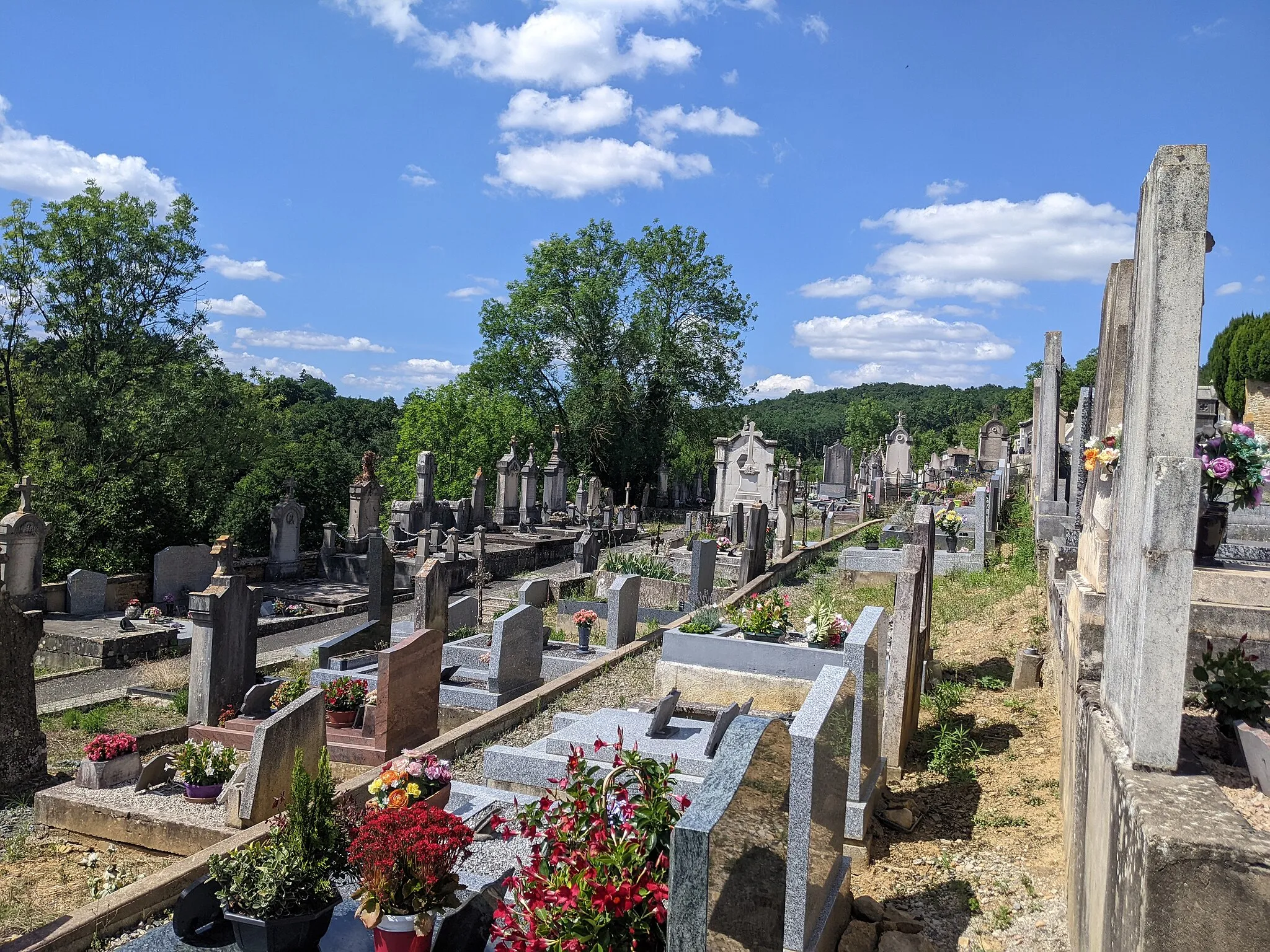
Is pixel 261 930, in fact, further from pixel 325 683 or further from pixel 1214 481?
pixel 1214 481

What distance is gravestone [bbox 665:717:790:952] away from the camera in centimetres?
289

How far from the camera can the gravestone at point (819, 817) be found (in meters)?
3.38

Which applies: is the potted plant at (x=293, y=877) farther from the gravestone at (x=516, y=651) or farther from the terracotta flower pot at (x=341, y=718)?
the gravestone at (x=516, y=651)

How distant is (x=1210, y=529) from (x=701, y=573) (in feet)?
31.7

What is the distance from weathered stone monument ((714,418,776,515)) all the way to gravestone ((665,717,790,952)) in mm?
27958

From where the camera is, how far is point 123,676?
12328mm

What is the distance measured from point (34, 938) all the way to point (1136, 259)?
21.9 feet

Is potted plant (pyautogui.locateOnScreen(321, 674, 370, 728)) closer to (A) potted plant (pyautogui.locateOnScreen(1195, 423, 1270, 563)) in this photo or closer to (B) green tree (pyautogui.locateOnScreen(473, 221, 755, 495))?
(A) potted plant (pyautogui.locateOnScreen(1195, 423, 1270, 563))

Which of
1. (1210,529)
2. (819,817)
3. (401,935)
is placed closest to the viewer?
(819,817)

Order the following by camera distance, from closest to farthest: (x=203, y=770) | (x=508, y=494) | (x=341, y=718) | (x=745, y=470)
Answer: (x=203, y=770) → (x=341, y=718) → (x=508, y=494) → (x=745, y=470)

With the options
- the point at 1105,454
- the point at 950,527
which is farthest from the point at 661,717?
the point at 950,527

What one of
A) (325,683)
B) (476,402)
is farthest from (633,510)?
(325,683)

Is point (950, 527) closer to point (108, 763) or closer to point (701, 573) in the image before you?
point (701, 573)

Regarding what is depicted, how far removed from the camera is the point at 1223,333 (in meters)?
37.8
